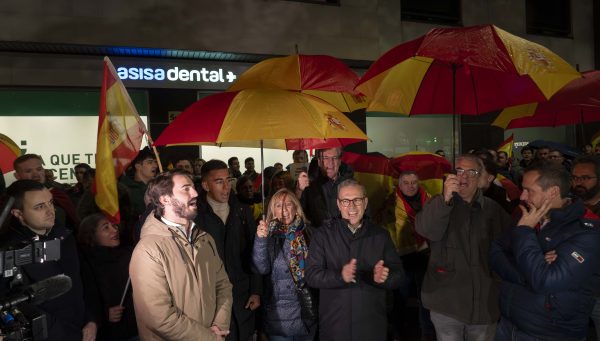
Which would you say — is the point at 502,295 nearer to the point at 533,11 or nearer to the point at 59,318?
the point at 59,318

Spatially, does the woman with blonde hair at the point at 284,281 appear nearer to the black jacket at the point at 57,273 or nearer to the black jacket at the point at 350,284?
the black jacket at the point at 350,284

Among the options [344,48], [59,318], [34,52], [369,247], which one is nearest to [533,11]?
[344,48]

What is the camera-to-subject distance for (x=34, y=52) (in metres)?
11.5

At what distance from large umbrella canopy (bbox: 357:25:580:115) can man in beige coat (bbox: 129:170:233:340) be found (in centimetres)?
212

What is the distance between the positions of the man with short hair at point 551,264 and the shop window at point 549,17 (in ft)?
52.3

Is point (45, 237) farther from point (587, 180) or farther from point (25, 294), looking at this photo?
point (587, 180)

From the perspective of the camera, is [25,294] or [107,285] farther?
[107,285]

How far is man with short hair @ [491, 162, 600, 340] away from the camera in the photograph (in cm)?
317

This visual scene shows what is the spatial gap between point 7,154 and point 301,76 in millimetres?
5580

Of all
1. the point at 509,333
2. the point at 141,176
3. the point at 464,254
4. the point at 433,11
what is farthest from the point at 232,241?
the point at 433,11

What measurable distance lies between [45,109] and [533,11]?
15.8m

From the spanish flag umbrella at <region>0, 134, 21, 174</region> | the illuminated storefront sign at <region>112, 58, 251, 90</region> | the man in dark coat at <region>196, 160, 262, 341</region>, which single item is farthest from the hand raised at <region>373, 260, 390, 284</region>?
the illuminated storefront sign at <region>112, 58, 251, 90</region>

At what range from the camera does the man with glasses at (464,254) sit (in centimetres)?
402

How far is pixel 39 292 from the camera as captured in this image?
255cm
